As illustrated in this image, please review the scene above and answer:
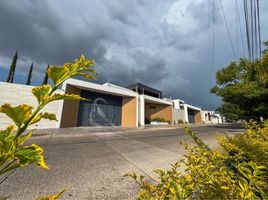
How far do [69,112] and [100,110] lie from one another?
3.94 m

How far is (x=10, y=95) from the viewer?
10508mm

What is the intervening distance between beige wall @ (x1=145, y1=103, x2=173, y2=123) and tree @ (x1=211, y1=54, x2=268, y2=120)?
34.9ft

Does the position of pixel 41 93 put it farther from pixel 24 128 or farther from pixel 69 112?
pixel 69 112

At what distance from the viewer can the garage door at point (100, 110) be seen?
15039mm

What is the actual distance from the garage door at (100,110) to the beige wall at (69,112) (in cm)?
72

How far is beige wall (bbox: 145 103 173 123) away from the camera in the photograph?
2555cm

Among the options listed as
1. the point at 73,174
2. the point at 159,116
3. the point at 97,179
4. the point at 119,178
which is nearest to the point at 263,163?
the point at 119,178

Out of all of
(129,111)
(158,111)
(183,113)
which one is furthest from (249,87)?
(183,113)

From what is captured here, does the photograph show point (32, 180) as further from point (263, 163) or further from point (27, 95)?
point (27, 95)

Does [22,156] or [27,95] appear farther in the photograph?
[27,95]

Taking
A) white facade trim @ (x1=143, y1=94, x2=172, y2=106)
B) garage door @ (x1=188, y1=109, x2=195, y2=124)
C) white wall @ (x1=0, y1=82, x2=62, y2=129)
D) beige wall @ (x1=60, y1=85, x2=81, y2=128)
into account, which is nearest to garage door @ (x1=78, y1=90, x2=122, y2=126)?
beige wall @ (x1=60, y1=85, x2=81, y2=128)

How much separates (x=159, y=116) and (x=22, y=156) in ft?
88.3

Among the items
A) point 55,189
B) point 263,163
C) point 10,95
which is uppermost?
point 10,95

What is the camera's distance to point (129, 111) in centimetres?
1847
